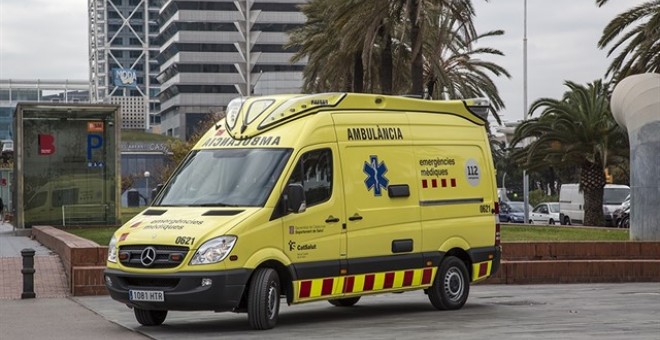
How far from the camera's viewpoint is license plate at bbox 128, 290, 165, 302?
42.4ft

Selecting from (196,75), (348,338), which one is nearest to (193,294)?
(348,338)

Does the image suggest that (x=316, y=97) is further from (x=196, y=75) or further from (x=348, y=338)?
(x=196, y=75)

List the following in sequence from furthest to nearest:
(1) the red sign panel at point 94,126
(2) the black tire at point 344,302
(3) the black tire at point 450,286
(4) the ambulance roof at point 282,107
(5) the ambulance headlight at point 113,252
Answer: (1) the red sign panel at point 94,126, (2) the black tire at point 344,302, (3) the black tire at point 450,286, (4) the ambulance roof at point 282,107, (5) the ambulance headlight at point 113,252

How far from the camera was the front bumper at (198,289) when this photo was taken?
12789 mm

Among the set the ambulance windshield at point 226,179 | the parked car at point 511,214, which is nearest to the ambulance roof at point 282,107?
the ambulance windshield at point 226,179

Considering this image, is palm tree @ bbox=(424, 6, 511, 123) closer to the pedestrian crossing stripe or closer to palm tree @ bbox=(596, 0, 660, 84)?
palm tree @ bbox=(596, 0, 660, 84)

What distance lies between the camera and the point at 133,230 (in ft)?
43.9

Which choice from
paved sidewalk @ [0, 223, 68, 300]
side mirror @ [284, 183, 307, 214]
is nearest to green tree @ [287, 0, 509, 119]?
paved sidewalk @ [0, 223, 68, 300]

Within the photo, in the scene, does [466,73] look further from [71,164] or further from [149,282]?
[149,282]

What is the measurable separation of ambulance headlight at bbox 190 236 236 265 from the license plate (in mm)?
491

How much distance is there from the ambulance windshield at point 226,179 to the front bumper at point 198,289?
98 centimetres

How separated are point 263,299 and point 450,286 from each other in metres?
3.45

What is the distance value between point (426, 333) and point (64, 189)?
2385 centimetres

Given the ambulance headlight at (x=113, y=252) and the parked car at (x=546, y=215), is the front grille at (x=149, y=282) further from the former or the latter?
the parked car at (x=546, y=215)
